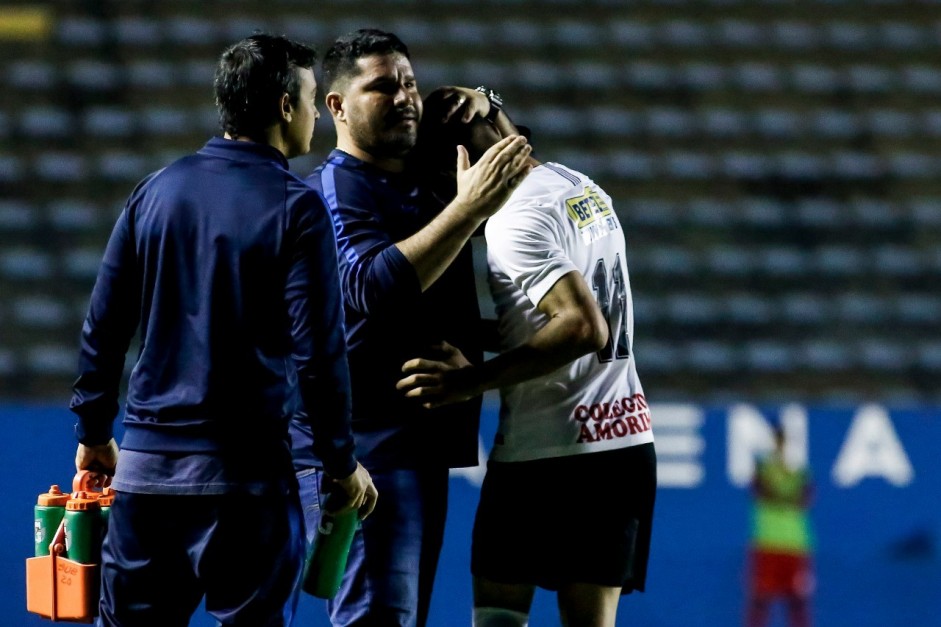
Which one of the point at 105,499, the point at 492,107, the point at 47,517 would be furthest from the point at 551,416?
the point at 47,517

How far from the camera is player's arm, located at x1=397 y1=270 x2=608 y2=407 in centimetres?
232

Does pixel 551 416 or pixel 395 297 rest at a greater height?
pixel 395 297

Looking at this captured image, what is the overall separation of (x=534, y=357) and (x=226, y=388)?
0.58 metres

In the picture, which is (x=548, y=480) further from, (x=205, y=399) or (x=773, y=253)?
(x=773, y=253)

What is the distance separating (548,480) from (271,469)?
2.03ft

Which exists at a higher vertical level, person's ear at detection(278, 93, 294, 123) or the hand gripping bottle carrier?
person's ear at detection(278, 93, 294, 123)

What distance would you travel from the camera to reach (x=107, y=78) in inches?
294

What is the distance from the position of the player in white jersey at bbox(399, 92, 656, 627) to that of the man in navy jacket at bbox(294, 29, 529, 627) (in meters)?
0.07

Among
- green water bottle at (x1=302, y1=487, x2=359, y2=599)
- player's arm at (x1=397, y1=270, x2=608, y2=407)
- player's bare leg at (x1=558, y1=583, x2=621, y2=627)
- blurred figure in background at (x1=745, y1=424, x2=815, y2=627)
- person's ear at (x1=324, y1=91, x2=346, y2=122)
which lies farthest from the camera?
blurred figure in background at (x1=745, y1=424, x2=815, y2=627)

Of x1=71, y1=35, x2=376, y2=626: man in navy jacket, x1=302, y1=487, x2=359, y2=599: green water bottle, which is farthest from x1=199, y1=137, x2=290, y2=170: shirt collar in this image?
x1=302, y1=487, x2=359, y2=599: green water bottle

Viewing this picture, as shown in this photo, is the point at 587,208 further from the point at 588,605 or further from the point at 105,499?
the point at 105,499

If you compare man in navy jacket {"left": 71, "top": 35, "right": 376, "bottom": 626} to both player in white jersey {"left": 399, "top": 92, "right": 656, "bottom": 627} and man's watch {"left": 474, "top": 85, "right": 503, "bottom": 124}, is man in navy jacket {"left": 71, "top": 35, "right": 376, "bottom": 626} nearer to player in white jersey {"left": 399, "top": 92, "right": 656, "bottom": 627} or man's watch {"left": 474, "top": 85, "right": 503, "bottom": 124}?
player in white jersey {"left": 399, "top": 92, "right": 656, "bottom": 627}

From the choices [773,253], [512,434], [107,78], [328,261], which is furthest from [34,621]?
[773,253]

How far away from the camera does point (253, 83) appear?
210cm
